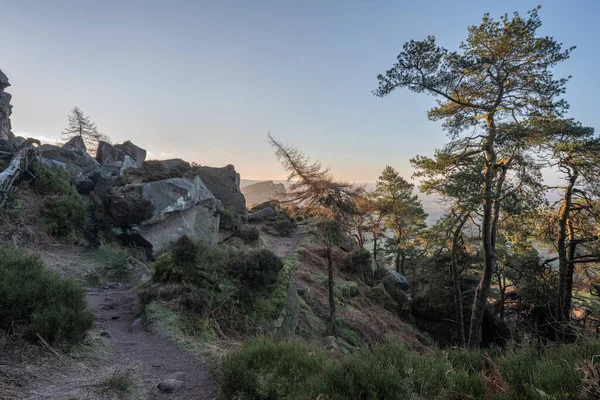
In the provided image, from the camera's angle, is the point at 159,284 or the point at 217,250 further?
the point at 217,250

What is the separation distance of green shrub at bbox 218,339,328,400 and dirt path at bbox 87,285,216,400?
47 cm

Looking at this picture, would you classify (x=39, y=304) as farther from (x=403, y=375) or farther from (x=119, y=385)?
(x=403, y=375)

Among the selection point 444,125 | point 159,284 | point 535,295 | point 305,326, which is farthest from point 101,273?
point 535,295

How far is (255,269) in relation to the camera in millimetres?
8250

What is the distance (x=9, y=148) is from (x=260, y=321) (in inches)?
567

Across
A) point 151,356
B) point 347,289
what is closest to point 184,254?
point 151,356

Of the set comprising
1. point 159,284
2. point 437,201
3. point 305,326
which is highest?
point 437,201

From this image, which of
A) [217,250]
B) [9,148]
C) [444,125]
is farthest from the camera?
[9,148]

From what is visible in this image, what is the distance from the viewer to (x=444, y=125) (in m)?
12.4

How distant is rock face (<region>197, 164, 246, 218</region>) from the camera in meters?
23.0

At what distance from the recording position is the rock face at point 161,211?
12836mm

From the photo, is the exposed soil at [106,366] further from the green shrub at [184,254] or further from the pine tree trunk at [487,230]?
the pine tree trunk at [487,230]

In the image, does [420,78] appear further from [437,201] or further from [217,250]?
[217,250]

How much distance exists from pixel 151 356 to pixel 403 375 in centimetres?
435
